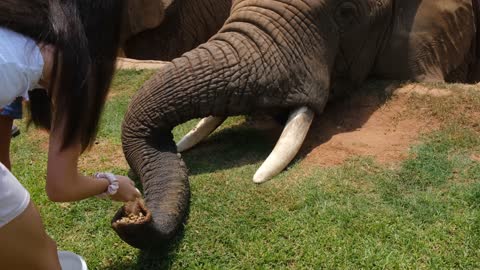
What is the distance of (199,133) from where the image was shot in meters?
4.62

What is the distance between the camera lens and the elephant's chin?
2.84m

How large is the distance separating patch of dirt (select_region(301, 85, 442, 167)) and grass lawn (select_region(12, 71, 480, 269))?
115mm

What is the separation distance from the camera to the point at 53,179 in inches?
86.4

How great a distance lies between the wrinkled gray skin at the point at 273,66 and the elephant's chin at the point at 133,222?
0.10 meters

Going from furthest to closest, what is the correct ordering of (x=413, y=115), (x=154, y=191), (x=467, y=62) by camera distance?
(x=467, y=62) < (x=413, y=115) < (x=154, y=191)

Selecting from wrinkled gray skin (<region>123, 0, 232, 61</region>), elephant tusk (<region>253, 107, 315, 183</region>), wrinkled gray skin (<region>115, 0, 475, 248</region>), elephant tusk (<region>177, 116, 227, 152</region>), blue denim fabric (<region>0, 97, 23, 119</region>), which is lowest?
wrinkled gray skin (<region>123, 0, 232, 61</region>)

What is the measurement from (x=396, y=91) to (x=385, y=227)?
6.35 ft

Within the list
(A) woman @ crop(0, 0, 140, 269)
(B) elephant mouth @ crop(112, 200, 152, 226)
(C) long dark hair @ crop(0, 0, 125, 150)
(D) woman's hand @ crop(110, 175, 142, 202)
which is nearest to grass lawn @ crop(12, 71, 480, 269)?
(B) elephant mouth @ crop(112, 200, 152, 226)

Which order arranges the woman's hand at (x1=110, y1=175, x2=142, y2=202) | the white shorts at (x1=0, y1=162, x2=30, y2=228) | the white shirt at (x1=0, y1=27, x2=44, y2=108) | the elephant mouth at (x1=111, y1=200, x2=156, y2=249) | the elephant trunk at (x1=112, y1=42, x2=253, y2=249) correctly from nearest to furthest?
1. the white shirt at (x1=0, y1=27, x2=44, y2=108)
2. the white shorts at (x1=0, y1=162, x2=30, y2=228)
3. the woman's hand at (x1=110, y1=175, x2=142, y2=202)
4. the elephant mouth at (x1=111, y1=200, x2=156, y2=249)
5. the elephant trunk at (x1=112, y1=42, x2=253, y2=249)

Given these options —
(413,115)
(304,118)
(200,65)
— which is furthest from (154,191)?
(413,115)

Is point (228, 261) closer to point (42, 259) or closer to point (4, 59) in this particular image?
point (42, 259)

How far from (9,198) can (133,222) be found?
83cm

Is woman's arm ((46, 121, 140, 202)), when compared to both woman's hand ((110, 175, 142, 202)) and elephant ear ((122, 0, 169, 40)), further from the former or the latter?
elephant ear ((122, 0, 169, 40))

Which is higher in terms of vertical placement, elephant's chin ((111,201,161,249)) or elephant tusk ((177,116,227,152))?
elephant's chin ((111,201,161,249))
